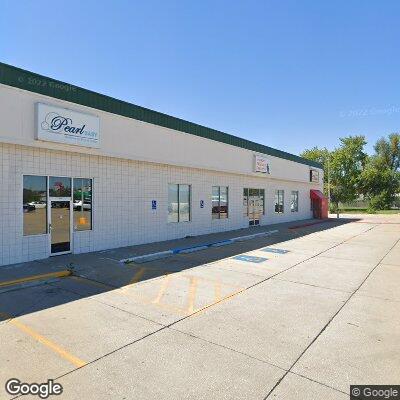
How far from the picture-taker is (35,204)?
11.1 meters

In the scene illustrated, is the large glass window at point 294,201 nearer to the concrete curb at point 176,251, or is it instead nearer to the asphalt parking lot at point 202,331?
the concrete curb at point 176,251

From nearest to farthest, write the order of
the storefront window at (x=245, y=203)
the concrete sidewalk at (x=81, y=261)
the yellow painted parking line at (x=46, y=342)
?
the yellow painted parking line at (x=46, y=342) < the concrete sidewalk at (x=81, y=261) < the storefront window at (x=245, y=203)

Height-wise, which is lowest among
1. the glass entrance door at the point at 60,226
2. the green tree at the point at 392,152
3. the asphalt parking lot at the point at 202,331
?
the asphalt parking lot at the point at 202,331

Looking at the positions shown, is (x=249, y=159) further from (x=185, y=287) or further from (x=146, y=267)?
(x=185, y=287)

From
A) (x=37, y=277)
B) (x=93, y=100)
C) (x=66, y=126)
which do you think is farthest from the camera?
(x=93, y=100)

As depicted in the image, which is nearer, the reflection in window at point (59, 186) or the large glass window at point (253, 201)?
the reflection in window at point (59, 186)

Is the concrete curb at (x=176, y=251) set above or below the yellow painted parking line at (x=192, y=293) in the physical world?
above

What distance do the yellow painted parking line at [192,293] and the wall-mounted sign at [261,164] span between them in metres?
15.0

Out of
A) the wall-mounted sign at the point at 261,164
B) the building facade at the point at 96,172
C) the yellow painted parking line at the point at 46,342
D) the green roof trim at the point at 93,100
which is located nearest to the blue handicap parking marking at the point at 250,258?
the building facade at the point at 96,172

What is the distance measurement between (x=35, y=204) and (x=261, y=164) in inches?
645

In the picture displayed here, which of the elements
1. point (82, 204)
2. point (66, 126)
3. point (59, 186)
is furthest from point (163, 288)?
point (66, 126)

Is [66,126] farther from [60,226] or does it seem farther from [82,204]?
[60,226]

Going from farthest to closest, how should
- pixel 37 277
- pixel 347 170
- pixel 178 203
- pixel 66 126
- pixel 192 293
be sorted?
pixel 347 170 < pixel 178 203 < pixel 66 126 < pixel 37 277 < pixel 192 293

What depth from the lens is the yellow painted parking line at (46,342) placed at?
4691 mm
